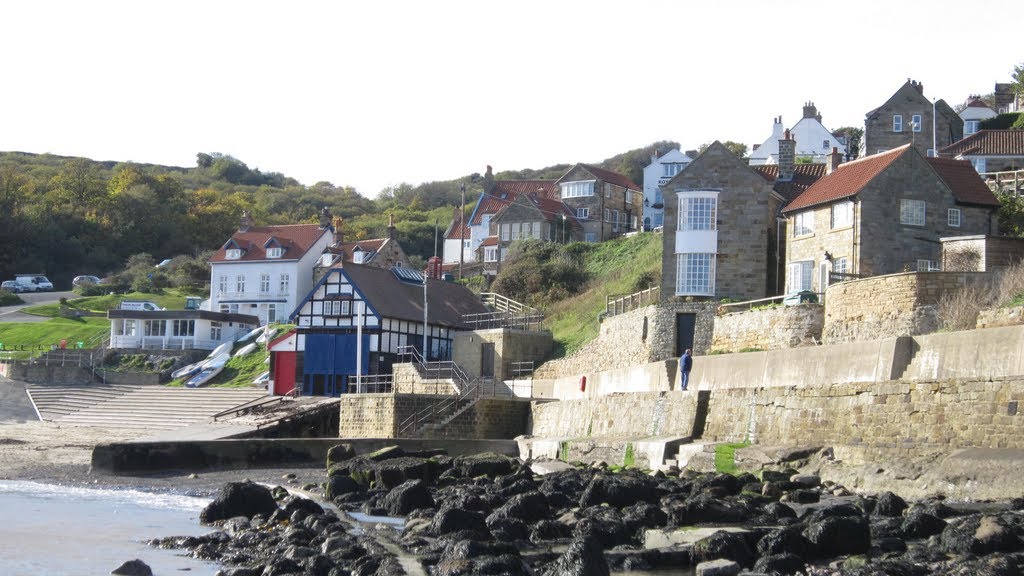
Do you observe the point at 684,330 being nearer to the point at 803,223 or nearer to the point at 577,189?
the point at 803,223

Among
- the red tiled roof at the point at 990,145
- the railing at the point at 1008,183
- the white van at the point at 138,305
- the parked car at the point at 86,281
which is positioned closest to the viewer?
the railing at the point at 1008,183

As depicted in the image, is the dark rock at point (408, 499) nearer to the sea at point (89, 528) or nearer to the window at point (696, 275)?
the sea at point (89, 528)

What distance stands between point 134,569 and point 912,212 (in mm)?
25481

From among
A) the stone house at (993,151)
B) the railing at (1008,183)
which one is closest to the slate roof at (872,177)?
the railing at (1008,183)

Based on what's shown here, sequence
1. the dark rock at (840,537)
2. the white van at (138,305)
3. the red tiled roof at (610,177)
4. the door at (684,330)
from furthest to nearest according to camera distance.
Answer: the red tiled roof at (610,177), the white van at (138,305), the door at (684,330), the dark rock at (840,537)

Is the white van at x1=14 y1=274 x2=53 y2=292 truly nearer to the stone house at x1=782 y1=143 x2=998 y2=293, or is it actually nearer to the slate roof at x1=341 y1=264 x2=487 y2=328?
the slate roof at x1=341 y1=264 x2=487 y2=328

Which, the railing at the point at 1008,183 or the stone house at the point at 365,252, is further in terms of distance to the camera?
the stone house at the point at 365,252

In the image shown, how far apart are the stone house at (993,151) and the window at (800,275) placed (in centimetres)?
1843

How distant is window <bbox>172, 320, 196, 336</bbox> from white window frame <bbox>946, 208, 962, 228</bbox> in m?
32.8

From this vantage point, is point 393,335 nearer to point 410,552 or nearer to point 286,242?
point 286,242

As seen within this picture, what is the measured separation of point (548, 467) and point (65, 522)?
9.21 m

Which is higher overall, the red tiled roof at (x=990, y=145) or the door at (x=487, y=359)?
the red tiled roof at (x=990, y=145)

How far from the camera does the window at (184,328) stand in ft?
170

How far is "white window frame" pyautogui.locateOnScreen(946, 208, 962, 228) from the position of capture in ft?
108
